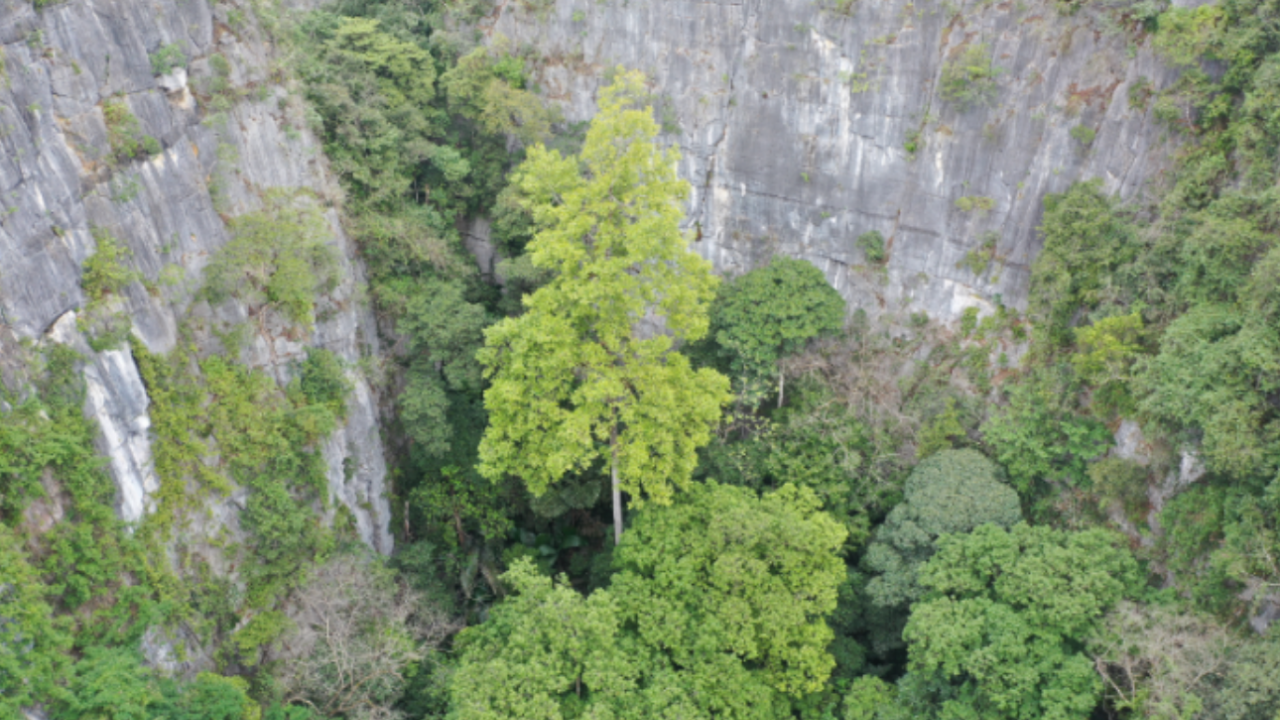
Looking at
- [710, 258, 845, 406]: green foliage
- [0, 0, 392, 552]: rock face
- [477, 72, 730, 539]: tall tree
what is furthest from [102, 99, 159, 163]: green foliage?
[710, 258, 845, 406]: green foliage

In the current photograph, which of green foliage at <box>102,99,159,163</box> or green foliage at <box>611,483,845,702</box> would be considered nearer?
green foliage at <box>102,99,159,163</box>

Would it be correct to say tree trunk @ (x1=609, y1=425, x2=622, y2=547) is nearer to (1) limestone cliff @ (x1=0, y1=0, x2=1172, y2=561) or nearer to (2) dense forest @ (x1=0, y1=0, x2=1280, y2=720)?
(2) dense forest @ (x1=0, y1=0, x2=1280, y2=720)

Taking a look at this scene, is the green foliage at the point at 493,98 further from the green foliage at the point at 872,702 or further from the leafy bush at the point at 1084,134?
the green foliage at the point at 872,702

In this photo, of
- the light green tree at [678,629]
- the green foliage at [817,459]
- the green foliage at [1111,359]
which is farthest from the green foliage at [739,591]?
the green foliage at [1111,359]

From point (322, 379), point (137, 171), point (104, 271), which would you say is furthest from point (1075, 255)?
point (104, 271)

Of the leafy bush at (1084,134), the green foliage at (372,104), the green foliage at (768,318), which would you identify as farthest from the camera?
the green foliage at (372,104)

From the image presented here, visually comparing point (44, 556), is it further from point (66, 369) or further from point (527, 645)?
point (527, 645)
